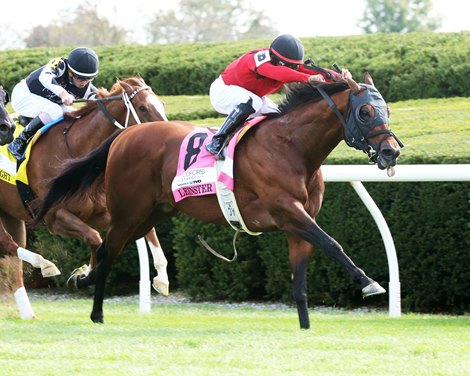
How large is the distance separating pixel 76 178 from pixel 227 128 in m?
1.35

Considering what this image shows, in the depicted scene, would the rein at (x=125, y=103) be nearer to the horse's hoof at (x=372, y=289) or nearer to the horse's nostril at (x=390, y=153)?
the horse's nostril at (x=390, y=153)

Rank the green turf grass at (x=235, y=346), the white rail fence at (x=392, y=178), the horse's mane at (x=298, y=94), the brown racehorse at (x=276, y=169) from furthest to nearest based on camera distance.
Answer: the white rail fence at (x=392, y=178), the horse's mane at (x=298, y=94), the brown racehorse at (x=276, y=169), the green turf grass at (x=235, y=346)

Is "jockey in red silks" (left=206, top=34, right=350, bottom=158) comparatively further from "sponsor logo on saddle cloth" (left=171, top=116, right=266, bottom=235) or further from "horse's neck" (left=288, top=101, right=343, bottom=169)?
"horse's neck" (left=288, top=101, right=343, bottom=169)

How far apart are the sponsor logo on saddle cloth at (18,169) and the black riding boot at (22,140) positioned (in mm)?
41

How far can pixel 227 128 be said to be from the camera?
662cm

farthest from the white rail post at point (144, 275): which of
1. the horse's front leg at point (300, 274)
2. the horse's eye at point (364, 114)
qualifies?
the horse's eye at point (364, 114)

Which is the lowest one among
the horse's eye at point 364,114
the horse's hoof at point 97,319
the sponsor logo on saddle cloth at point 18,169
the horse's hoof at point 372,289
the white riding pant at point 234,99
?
the horse's hoof at point 97,319

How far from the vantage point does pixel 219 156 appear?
6629 millimetres

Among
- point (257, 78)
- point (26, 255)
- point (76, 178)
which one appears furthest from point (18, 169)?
point (257, 78)

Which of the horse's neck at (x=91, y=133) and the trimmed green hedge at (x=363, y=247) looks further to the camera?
the horse's neck at (x=91, y=133)

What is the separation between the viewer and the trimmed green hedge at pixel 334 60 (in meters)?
12.8

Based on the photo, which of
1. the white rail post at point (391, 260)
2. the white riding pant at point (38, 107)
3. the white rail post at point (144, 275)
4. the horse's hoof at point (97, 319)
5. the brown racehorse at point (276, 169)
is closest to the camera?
the brown racehorse at point (276, 169)

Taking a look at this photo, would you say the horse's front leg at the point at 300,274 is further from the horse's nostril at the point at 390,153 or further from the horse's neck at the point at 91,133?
the horse's neck at the point at 91,133

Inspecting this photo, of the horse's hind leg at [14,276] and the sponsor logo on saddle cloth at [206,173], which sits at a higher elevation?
the sponsor logo on saddle cloth at [206,173]
